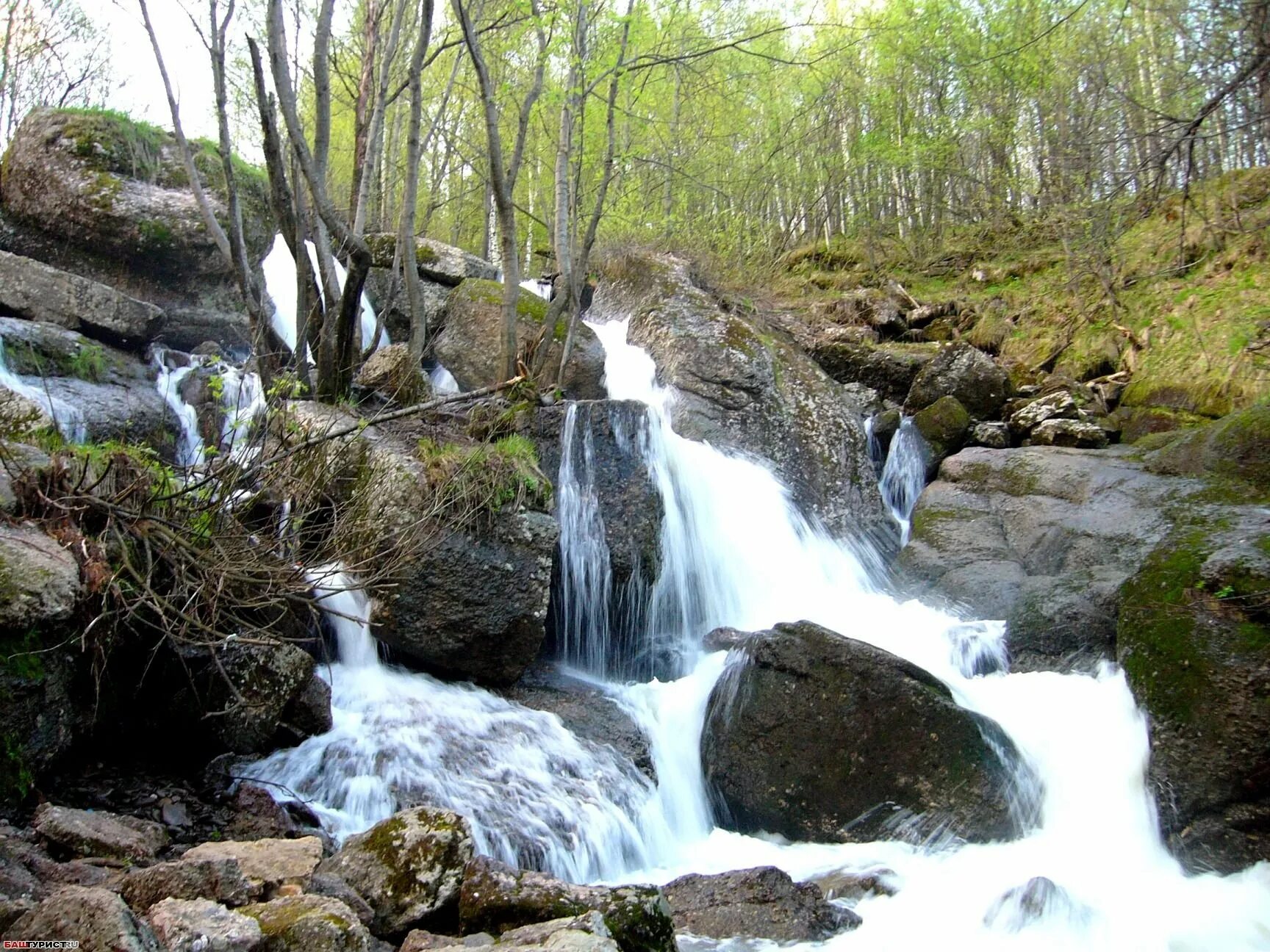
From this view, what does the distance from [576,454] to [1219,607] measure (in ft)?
17.1

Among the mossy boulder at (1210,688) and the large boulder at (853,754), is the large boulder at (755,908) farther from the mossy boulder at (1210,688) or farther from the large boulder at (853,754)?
the mossy boulder at (1210,688)

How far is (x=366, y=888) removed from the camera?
3820mm

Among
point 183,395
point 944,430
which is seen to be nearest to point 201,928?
point 183,395

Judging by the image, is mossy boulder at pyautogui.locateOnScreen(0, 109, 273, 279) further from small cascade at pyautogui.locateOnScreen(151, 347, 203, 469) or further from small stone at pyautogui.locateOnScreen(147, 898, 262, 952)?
small stone at pyautogui.locateOnScreen(147, 898, 262, 952)

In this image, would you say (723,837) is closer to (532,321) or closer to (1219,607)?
(1219,607)

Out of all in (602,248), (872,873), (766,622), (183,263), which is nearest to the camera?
(872,873)

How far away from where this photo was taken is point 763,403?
11648 mm

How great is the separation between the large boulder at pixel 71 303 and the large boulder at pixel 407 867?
7.94 metres

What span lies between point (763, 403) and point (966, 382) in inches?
119

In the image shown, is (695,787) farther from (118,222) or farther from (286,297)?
(118,222)

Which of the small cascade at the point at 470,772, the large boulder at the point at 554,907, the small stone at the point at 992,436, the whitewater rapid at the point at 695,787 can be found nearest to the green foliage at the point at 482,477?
the whitewater rapid at the point at 695,787

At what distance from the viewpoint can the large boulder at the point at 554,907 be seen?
368cm

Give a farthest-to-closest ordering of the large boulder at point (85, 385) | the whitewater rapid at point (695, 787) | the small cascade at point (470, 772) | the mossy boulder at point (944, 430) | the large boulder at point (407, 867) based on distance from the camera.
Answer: the mossy boulder at point (944, 430) < the large boulder at point (85, 385) < the small cascade at point (470, 772) < the whitewater rapid at point (695, 787) < the large boulder at point (407, 867)

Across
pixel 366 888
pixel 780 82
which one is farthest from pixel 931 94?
pixel 366 888
